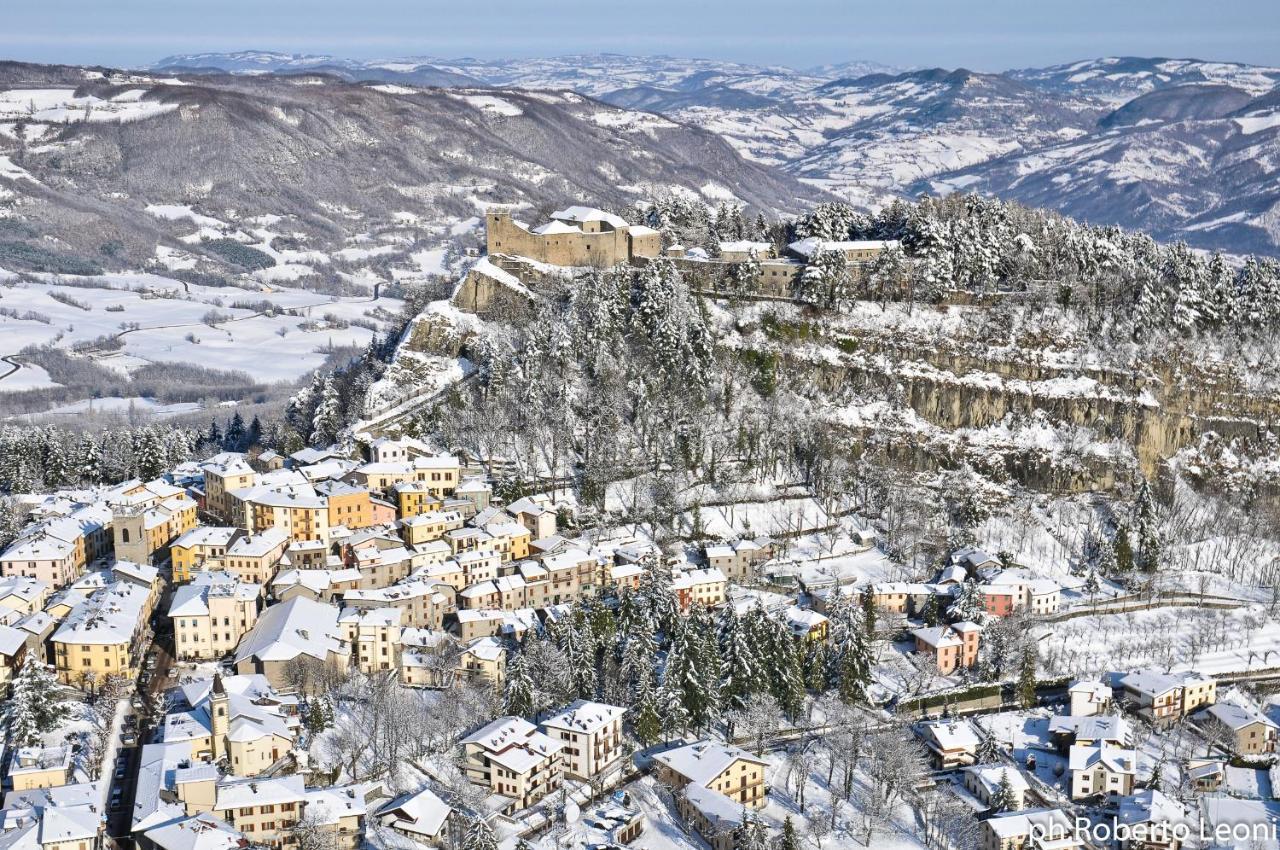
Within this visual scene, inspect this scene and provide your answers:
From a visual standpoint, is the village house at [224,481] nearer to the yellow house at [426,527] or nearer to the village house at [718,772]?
the yellow house at [426,527]

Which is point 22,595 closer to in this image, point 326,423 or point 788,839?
point 326,423

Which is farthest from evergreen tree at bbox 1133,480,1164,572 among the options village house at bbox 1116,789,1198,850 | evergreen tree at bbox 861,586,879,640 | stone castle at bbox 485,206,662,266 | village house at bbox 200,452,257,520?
village house at bbox 200,452,257,520

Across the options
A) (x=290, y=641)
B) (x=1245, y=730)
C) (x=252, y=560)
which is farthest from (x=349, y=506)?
(x=1245, y=730)

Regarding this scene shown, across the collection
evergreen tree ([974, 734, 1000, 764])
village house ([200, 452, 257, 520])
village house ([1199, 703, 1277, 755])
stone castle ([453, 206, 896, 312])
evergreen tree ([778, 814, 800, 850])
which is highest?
stone castle ([453, 206, 896, 312])

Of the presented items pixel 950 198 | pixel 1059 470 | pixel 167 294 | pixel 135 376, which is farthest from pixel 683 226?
pixel 167 294

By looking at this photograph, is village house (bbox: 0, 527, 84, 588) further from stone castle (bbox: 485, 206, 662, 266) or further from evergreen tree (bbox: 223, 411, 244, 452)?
stone castle (bbox: 485, 206, 662, 266)

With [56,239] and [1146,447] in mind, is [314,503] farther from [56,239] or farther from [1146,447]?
[56,239]

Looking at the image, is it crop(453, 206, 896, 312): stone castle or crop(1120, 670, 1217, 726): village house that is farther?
crop(453, 206, 896, 312): stone castle
